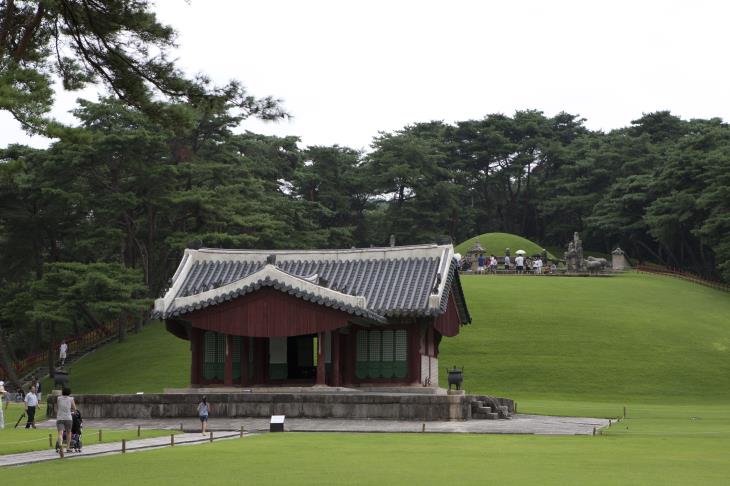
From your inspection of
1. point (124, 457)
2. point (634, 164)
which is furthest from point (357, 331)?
point (634, 164)

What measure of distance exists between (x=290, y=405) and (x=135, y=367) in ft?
80.4

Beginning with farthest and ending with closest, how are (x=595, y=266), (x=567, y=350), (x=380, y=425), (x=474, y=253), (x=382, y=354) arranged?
(x=474, y=253) → (x=595, y=266) → (x=567, y=350) → (x=382, y=354) → (x=380, y=425)

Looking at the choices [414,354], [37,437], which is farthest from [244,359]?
[37,437]

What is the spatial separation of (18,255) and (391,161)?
124 ft

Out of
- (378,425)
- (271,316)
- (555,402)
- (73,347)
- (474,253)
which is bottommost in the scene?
(555,402)

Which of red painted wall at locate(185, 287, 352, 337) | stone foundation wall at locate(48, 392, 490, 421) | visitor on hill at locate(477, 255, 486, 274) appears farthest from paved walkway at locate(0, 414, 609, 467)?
visitor on hill at locate(477, 255, 486, 274)

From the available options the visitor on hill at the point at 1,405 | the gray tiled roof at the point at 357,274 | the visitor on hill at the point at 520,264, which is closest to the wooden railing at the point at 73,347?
the visitor on hill at the point at 1,405

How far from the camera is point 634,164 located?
94438 millimetres

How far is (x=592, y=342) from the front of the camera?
181 ft

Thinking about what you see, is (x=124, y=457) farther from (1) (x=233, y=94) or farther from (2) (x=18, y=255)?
(2) (x=18, y=255)

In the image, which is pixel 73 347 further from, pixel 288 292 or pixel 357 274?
pixel 288 292

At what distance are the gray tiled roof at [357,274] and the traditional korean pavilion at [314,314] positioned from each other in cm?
4

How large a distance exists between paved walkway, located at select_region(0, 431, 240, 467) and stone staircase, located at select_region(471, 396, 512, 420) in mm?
9238

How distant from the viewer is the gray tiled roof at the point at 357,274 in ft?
115
